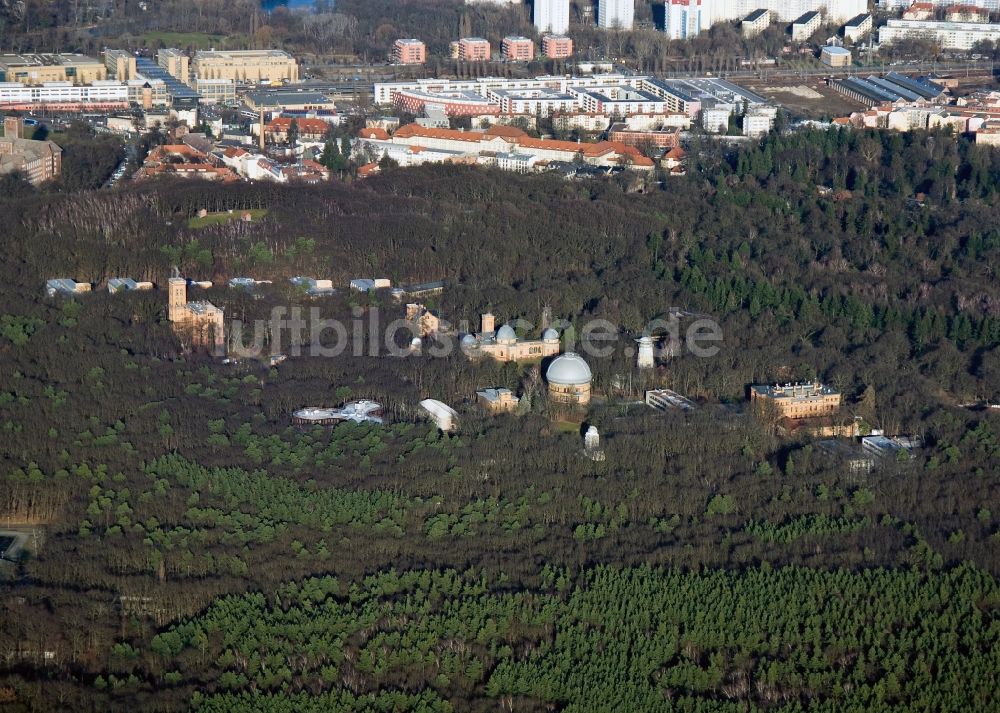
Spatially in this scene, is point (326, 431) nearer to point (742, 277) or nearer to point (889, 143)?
point (742, 277)

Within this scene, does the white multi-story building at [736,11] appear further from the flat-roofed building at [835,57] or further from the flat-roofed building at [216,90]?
the flat-roofed building at [216,90]

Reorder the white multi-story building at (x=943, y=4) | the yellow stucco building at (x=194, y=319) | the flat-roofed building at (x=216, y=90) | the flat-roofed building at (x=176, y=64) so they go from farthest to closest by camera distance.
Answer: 1. the white multi-story building at (x=943, y=4)
2. the flat-roofed building at (x=176, y=64)
3. the flat-roofed building at (x=216, y=90)
4. the yellow stucco building at (x=194, y=319)

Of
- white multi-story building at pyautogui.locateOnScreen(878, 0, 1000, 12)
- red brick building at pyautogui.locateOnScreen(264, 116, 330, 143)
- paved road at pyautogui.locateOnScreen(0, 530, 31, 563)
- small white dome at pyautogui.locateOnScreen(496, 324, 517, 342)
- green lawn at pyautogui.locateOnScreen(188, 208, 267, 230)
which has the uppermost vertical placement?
white multi-story building at pyautogui.locateOnScreen(878, 0, 1000, 12)

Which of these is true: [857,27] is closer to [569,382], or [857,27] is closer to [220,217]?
[220,217]

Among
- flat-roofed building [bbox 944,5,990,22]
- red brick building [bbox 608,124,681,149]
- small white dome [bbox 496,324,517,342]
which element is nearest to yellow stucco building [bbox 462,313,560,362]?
small white dome [bbox 496,324,517,342]

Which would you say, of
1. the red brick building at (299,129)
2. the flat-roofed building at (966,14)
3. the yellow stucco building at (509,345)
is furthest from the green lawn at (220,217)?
the flat-roofed building at (966,14)

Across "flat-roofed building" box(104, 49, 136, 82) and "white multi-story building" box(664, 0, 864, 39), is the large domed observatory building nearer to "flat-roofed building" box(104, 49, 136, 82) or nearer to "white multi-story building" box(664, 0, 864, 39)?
"flat-roofed building" box(104, 49, 136, 82)
